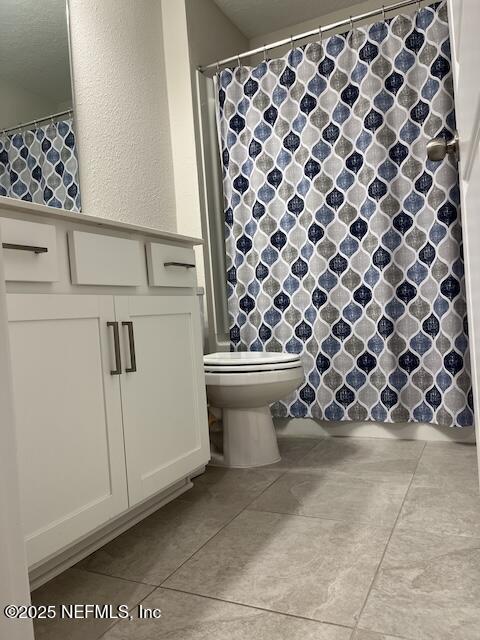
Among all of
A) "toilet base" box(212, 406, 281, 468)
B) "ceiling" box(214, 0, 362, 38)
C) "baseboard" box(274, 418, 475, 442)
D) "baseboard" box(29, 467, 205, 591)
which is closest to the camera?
"baseboard" box(29, 467, 205, 591)

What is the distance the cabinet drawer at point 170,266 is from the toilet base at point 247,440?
643 mm

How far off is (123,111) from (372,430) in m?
1.85

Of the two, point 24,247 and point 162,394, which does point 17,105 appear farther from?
point 162,394

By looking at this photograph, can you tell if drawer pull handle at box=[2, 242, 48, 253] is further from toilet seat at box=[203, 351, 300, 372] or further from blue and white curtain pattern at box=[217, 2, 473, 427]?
blue and white curtain pattern at box=[217, 2, 473, 427]

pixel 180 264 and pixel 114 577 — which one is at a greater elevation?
pixel 180 264

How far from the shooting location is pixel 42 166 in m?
1.90

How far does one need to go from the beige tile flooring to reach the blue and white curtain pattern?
1.54 feet

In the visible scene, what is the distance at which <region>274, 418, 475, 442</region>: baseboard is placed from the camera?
221cm

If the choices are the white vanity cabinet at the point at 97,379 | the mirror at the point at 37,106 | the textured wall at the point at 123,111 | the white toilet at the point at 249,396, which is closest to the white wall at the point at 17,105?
the mirror at the point at 37,106

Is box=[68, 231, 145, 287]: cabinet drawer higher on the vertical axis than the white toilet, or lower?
higher

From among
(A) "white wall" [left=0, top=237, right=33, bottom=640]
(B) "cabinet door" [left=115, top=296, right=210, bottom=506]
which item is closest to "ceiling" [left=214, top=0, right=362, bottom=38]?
(B) "cabinet door" [left=115, top=296, right=210, bottom=506]

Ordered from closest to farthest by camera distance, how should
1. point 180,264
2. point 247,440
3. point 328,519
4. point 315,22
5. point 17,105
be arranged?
point 328,519 → point 180,264 → point 17,105 → point 247,440 → point 315,22

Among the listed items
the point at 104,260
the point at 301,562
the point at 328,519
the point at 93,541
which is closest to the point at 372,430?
the point at 328,519

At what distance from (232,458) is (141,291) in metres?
0.92
